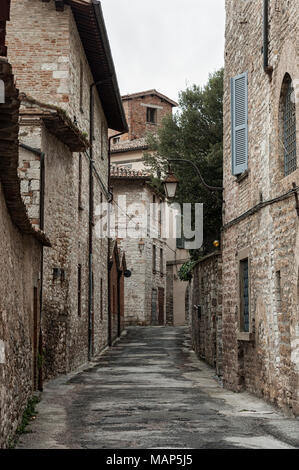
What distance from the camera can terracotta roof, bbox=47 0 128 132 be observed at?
16.1m

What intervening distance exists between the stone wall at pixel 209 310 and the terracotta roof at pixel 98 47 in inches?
231

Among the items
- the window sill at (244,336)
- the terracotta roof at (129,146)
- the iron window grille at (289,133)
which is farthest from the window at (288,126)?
the terracotta roof at (129,146)

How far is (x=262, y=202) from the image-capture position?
10727mm

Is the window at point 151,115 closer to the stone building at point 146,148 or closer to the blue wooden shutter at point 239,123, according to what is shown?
the stone building at point 146,148

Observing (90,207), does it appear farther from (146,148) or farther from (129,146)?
(129,146)

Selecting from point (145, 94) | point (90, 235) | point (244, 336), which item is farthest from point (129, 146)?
point (244, 336)

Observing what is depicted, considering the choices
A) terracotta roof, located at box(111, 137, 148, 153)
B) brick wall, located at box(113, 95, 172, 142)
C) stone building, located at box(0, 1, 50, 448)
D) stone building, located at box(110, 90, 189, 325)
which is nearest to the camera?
stone building, located at box(0, 1, 50, 448)

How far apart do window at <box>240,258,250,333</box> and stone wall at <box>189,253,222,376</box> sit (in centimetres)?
249

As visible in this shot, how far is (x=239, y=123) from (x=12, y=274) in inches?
235

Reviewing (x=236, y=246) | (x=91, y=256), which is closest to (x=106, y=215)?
(x=91, y=256)

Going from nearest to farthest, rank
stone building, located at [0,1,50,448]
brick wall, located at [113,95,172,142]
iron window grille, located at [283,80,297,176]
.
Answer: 1. stone building, located at [0,1,50,448]
2. iron window grille, located at [283,80,297,176]
3. brick wall, located at [113,95,172,142]

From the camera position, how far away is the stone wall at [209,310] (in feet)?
50.8

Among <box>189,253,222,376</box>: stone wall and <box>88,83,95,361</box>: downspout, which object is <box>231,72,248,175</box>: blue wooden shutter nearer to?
<box>189,253,222,376</box>: stone wall

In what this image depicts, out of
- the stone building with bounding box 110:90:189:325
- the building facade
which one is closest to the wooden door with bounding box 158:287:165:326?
the stone building with bounding box 110:90:189:325
